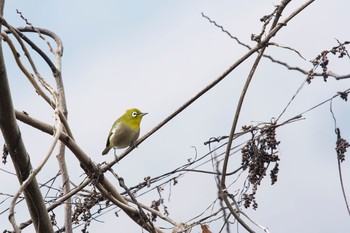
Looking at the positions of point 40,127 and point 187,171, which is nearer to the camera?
point 40,127

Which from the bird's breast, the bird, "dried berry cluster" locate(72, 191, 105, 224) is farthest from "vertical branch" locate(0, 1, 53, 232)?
the bird's breast

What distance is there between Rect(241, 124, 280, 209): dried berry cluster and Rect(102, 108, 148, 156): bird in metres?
3.09

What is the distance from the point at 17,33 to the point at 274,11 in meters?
1.33

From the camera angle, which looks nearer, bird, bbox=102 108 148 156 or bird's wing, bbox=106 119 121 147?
bird, bbox=102 108 148 156

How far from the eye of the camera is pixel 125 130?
6.71 metres

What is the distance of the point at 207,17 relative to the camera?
13.0ft

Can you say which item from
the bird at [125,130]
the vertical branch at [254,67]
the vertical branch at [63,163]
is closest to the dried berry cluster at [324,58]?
the vertical branch at [254,67]

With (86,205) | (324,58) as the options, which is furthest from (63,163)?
(324,58)

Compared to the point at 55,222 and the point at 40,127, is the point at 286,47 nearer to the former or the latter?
the point at 40,127

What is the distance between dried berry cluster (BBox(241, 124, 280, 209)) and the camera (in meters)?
3.36

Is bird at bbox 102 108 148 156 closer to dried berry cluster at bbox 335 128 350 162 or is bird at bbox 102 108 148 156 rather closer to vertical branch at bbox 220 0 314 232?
vertical branch at bbox 220 0 314 232

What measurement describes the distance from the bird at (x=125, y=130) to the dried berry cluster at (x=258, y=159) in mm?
3095

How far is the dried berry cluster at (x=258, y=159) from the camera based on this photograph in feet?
11.0

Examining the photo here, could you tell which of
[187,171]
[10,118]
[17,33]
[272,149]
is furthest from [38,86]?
[272,149]
